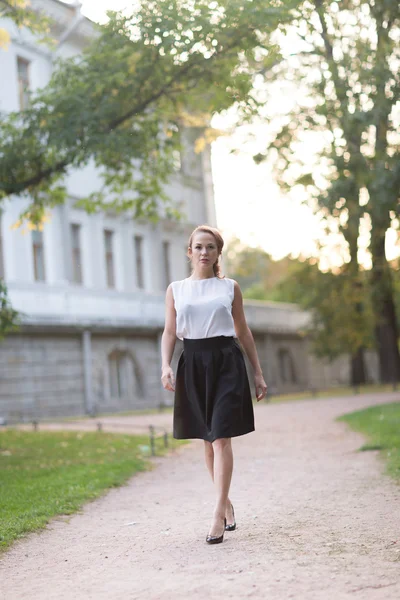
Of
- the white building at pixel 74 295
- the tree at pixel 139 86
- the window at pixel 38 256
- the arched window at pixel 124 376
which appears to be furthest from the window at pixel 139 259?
the tree at pixel 139 86

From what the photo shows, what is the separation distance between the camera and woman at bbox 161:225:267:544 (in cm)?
693

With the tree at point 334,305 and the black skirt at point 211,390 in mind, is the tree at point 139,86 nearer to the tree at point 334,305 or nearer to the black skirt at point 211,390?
the black skirt at point 211,390

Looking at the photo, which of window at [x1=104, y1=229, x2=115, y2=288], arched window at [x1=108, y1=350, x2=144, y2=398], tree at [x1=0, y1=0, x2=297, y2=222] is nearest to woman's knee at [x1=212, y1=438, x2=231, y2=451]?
tree at [x1=0, y1=0, x2=297, y2=222]

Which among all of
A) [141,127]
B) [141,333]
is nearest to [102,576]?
[141,127]

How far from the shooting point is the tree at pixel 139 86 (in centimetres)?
1334

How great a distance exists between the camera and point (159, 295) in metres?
35.5

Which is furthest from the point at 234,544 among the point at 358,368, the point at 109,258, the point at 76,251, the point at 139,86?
the point at 358,368

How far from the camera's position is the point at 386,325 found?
1419 inches

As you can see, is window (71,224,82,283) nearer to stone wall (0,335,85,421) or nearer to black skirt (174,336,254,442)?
stone wall (0,335,85,421)

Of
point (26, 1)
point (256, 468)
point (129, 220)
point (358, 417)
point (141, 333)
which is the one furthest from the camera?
point (129, 220)

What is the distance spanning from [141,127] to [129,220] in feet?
69.8

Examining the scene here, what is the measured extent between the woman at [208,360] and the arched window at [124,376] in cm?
2512

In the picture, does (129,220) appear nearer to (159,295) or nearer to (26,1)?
(159,295)

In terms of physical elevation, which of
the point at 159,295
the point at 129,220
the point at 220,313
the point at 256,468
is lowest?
the point at 256,468
